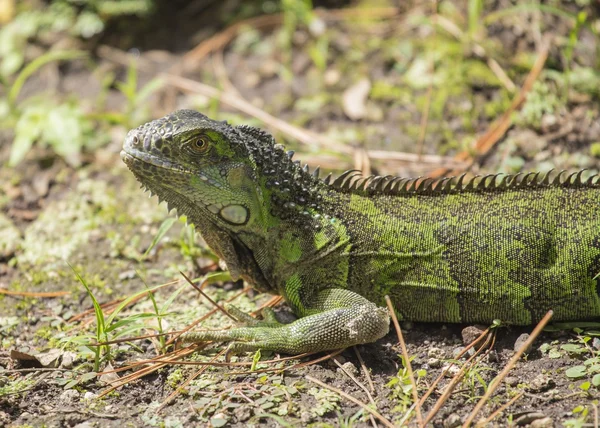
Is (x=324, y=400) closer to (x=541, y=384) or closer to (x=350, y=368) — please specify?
(x=350, y=368)

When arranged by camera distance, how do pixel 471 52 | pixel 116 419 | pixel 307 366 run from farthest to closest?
pixel 471 52
pixel 307 366
pixel 116 419

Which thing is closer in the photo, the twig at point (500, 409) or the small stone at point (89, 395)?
the twig at point (500, 409)

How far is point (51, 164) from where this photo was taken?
26.6 feet

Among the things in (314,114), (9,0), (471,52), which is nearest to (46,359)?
(314,114)

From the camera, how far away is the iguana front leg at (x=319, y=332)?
4949mm

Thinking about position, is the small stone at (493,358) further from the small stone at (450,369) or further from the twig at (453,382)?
the small stone at (450,369)

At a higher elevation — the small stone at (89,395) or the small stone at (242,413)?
the small stone at (242,413)

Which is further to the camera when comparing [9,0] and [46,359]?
[9,0]

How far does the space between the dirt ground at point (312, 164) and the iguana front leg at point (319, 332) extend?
0.55 ft

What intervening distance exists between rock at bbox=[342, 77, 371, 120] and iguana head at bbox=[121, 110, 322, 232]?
10.9ft

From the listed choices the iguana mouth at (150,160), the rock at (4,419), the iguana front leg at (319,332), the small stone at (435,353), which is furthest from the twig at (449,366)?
the rock at (4,419)

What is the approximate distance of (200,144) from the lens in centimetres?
504

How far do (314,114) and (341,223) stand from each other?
3.53m

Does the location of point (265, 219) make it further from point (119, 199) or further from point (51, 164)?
point (51, 164)
